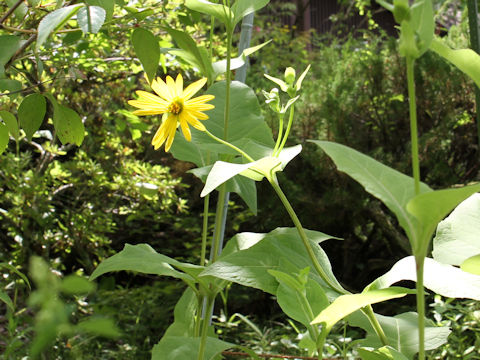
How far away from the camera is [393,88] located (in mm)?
2537

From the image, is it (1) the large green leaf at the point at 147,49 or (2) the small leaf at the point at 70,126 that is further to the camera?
(2) the small leaf at the point at 70,126

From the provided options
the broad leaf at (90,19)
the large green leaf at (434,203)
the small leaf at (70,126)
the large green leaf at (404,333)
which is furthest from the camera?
the small leaf at (70,126)

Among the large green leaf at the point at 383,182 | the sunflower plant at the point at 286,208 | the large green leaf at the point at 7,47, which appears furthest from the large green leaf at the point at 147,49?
the large green leaf at the point at 383,182

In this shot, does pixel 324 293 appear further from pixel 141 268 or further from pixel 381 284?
pixel 141 268

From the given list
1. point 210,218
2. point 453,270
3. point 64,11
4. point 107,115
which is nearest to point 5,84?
point 64,11

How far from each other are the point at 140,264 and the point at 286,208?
18 cm

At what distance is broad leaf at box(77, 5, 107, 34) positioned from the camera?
419mm

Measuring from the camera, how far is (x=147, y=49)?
548mm

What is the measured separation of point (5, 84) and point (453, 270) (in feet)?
1.80

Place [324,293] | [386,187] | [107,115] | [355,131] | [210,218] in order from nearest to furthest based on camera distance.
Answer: [386,187] → [324,293] → [107,115] → [355,131] → [210,218]

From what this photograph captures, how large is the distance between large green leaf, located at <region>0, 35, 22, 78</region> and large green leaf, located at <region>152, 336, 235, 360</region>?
0.34 metres

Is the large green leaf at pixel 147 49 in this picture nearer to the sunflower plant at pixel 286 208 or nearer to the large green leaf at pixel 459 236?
the sunflower plant at pixel 286 208

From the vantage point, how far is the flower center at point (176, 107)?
58 cm

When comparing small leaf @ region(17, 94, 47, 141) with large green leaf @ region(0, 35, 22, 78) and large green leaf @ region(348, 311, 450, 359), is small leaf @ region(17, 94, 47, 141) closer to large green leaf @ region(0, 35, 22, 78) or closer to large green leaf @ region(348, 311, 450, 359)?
large green leaf @ region(0, 35, 22, 78)
